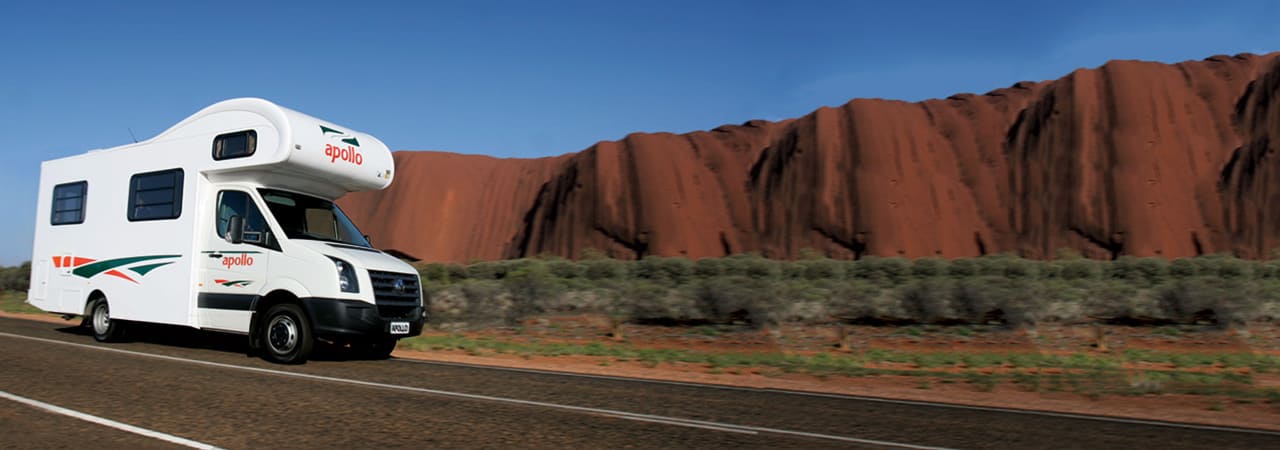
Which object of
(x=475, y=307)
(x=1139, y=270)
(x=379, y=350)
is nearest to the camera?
(x=379, y=350)

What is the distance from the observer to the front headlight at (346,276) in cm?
1003

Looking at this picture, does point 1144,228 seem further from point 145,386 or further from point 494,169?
point 494,169

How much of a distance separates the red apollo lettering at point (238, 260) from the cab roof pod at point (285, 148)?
124cm

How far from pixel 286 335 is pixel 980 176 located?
137 ft

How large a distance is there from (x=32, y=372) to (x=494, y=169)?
7012 cm

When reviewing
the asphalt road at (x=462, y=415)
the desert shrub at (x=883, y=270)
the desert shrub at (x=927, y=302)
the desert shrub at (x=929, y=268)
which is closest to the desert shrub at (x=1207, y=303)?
the desert shrub at (x=927, y=302)

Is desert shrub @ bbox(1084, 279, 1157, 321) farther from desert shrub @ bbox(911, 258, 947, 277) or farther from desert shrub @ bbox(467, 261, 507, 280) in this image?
desert shrub @ bbox(467, 261, 507, 280)

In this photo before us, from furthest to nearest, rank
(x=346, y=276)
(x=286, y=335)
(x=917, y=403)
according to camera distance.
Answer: (x=286, y=335) < (x=346, y=276) < (x=917, y=403)

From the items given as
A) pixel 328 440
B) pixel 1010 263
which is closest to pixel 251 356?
pixel 328 440

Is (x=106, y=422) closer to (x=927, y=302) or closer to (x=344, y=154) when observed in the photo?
(x=344, y=154)

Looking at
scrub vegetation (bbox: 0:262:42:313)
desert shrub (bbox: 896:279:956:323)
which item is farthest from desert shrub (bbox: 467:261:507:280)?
desert shrub (bbox: 896:279:956:323)

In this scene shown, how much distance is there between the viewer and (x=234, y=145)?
36.6ft

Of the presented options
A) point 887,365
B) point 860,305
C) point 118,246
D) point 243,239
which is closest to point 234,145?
point 243,239

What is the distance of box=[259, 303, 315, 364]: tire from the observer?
33.7 feet
